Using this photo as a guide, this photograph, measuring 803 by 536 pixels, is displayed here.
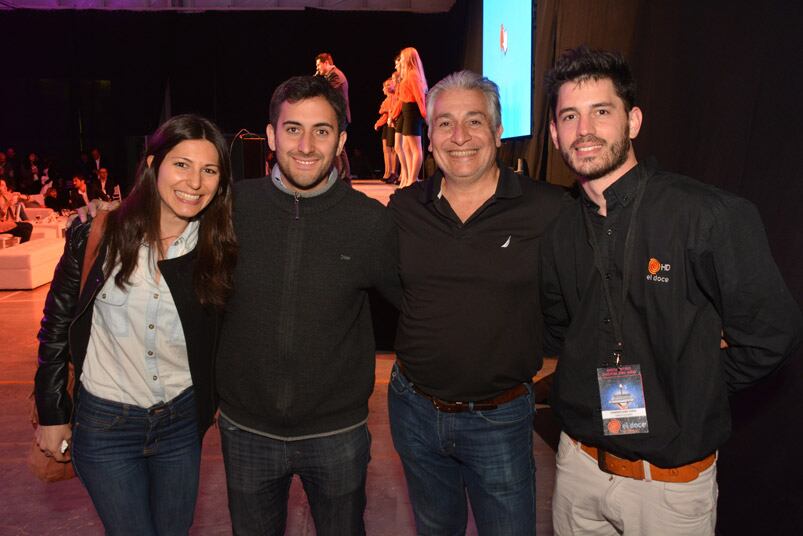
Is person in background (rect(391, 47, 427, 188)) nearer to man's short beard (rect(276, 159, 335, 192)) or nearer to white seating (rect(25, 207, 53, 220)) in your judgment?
man's short beard (rect(276, 159, 335, 192))

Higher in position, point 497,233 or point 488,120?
point 488,120

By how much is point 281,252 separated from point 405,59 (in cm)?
662

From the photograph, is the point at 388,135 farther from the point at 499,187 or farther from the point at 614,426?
the point at 614,426

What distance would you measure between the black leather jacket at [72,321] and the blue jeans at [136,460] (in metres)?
0.07

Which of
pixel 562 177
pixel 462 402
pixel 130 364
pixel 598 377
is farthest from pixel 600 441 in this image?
pixel 562 177

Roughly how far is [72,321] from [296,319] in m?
0.58

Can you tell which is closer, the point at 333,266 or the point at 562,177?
the point at 333,266

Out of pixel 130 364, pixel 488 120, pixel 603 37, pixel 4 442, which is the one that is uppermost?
pixel 603 37

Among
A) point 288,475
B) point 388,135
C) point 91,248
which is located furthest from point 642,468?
point 388,135

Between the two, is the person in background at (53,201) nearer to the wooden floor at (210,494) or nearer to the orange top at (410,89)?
the orange top at (410,89)

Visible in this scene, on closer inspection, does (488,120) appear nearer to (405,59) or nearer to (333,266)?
(333,266)

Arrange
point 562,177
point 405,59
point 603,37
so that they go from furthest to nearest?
point 405,59 → point 562,177 → point 603,37

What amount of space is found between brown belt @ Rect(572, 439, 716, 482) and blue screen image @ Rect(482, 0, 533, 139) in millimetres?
5075

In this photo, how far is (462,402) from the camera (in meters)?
1.97
